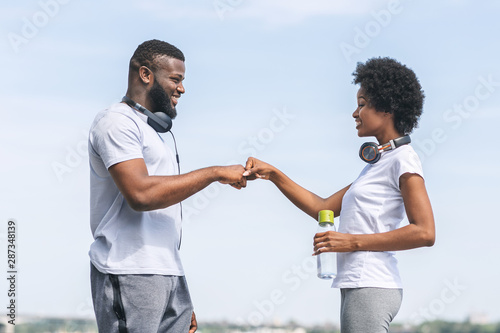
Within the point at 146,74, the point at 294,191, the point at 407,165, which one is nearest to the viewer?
the point at 407,165

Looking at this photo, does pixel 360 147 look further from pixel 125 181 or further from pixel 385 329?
pixel 125 181

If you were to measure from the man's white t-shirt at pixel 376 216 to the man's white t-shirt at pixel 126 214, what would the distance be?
0.97 m

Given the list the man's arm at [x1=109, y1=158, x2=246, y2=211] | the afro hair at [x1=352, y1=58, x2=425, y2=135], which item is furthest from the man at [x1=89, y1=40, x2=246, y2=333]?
the afro hair at [x1=352, y1=58, x2=425, y2=135]

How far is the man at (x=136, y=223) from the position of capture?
3582mm

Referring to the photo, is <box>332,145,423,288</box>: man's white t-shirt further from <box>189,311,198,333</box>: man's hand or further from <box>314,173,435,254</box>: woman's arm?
<box>189,311,198,333</box>: man's hand

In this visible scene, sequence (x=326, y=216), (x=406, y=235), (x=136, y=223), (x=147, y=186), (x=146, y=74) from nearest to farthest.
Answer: (x=147, y=186)
(x=136, y=223)
(x=406, y=235)
(x=326, y=216)
(x=146, y=74)

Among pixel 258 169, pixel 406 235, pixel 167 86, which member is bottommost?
pixel 406 235

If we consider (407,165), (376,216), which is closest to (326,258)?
(376,216)

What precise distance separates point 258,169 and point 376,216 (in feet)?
3.96

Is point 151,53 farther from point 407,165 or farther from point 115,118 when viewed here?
point 407,165

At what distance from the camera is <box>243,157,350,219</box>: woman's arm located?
472cm

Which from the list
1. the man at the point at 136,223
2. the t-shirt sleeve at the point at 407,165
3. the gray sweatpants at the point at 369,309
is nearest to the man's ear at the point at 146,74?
the man at the point at 136,223

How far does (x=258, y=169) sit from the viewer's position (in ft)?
16.1

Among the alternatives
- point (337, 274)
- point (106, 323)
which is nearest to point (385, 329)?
point (337, 274)
